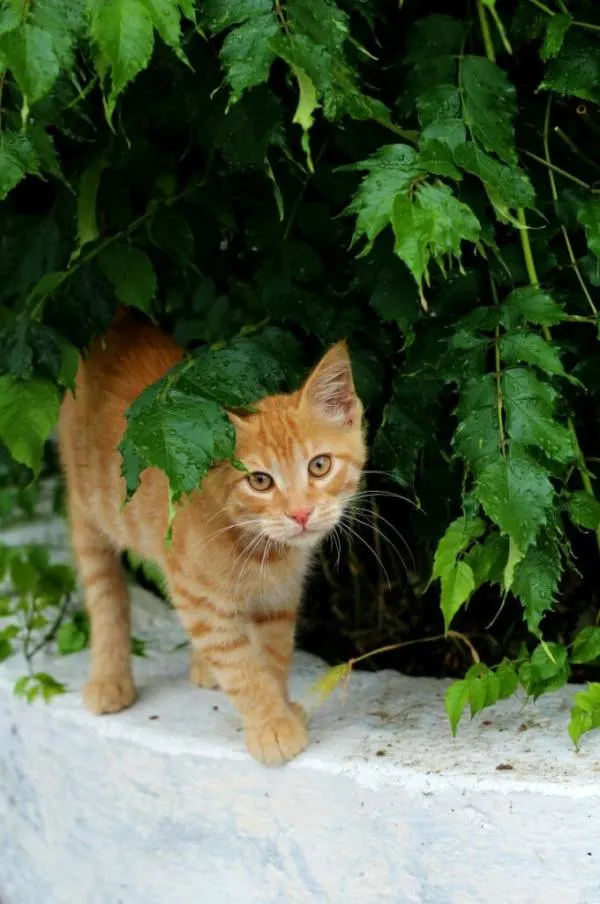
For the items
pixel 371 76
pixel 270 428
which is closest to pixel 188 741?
pixel 270 428

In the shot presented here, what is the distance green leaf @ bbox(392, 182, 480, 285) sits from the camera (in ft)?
4.97

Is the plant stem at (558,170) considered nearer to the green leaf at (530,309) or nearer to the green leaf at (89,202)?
the green leaf at (530,309)

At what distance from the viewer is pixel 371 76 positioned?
85.2 inches

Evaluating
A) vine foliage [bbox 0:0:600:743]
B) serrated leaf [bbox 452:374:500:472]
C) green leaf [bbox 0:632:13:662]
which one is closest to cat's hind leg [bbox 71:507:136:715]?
green leaf [bbox 0:632:13:662]

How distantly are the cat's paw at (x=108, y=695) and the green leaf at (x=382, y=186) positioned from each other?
3.92ft

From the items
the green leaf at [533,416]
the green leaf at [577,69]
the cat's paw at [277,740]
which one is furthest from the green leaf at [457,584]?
the green leaf at [577,69]

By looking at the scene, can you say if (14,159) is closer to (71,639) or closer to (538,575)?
(538,575)

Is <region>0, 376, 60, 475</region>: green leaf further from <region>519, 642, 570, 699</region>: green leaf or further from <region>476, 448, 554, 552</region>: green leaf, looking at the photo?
<region>519, 642, 570, 699</region>: green leaf

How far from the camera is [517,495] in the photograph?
1678 millimetres

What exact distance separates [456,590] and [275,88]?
95 centimetres

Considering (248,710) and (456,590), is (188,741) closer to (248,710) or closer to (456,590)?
(248,710)

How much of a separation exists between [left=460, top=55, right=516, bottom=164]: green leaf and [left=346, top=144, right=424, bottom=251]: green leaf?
5.8 inches

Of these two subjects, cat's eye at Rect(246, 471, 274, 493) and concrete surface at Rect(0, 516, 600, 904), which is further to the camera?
cat's eye at Rect(246, 471, 274, 493)

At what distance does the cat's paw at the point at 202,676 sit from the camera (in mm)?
2469
